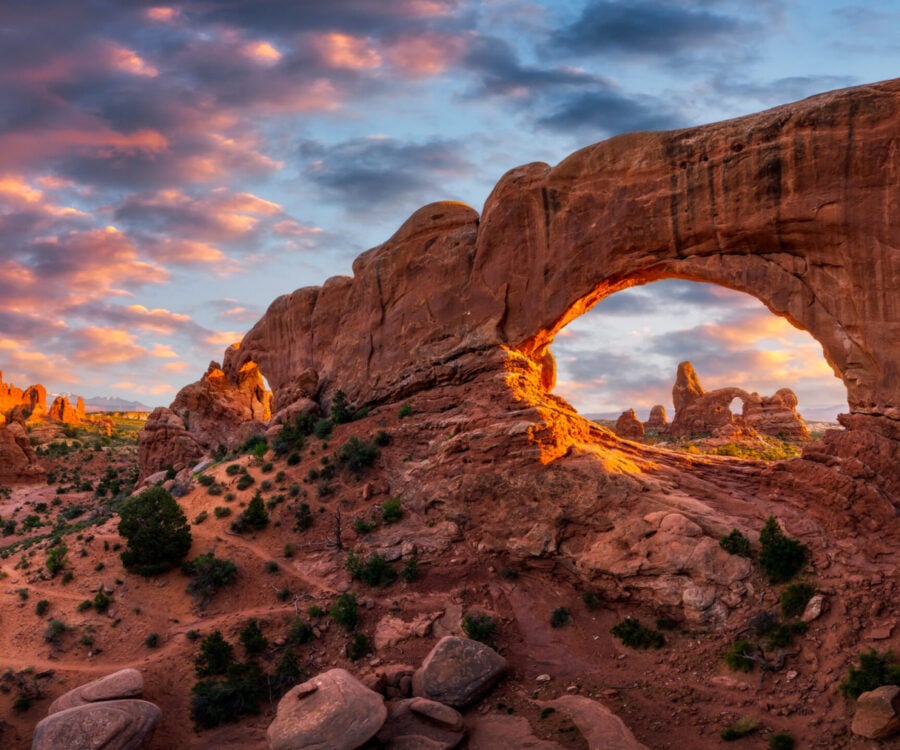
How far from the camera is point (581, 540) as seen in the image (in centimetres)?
2634

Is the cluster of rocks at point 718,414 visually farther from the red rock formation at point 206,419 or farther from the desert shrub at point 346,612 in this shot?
the desert shrub at point 346,612

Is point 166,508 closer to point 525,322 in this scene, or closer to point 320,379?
point 320,379

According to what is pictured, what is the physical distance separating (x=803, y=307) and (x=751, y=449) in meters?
26.0

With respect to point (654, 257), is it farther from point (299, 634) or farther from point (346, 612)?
point (299, 634)

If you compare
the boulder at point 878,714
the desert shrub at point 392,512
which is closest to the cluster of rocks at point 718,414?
the desert shrub at point 392,512

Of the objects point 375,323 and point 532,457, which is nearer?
point 532,457

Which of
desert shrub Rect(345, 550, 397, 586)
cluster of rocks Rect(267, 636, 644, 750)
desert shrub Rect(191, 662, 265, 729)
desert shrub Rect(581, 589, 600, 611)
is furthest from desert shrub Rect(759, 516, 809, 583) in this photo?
desert shrub Rect(191, 662, 265, 729)

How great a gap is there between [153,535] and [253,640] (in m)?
9.80

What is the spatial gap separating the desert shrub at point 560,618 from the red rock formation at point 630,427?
137ft

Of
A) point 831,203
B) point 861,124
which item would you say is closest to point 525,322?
point 831,203

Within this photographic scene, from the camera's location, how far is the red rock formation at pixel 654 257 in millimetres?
23938

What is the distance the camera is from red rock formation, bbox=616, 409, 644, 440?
65.0 m

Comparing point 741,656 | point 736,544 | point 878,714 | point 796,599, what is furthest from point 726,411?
point 878,714

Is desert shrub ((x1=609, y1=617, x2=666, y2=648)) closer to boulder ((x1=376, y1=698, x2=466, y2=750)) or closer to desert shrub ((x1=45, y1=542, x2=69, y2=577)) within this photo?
boulder ((x1=376, y1=698, x2=466, y2=750))
